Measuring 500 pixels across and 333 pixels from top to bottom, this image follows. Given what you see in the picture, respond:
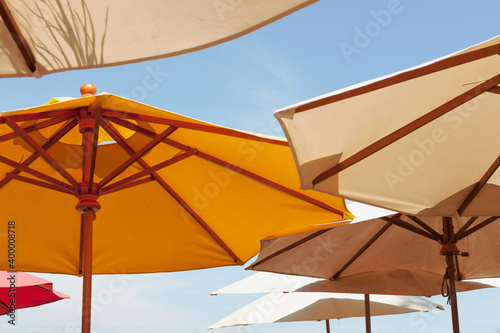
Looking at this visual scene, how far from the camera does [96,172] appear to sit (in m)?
5.14

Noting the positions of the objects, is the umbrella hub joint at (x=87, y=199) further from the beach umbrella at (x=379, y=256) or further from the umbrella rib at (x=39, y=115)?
the beach umbrella at (x=379, y=256)

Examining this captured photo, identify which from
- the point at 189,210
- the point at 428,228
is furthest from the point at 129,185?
the point at 428,228

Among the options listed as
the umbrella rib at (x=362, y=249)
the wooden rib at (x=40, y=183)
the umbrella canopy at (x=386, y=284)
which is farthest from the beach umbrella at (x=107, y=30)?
the umbrella canopy at (x=386, y=284)

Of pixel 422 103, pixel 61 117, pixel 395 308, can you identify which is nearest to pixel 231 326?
pixel 395 308

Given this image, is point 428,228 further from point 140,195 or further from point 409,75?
point 409,75

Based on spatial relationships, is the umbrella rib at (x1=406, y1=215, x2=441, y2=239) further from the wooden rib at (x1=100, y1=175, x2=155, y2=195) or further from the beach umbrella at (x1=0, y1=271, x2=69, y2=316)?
the beach umbrella at (x1=0, y1=271, x2=69, y2=316)

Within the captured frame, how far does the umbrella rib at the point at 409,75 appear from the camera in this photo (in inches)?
106

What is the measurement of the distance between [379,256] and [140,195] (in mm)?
2649

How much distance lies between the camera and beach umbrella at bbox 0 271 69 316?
6.69 metres

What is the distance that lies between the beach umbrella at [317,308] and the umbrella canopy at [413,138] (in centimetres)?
474

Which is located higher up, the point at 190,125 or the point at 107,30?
the point at 190,125

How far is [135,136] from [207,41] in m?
3.04

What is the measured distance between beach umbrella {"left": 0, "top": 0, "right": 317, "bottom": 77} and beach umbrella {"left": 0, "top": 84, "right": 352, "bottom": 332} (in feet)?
5.17

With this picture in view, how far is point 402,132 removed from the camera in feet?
11.6
